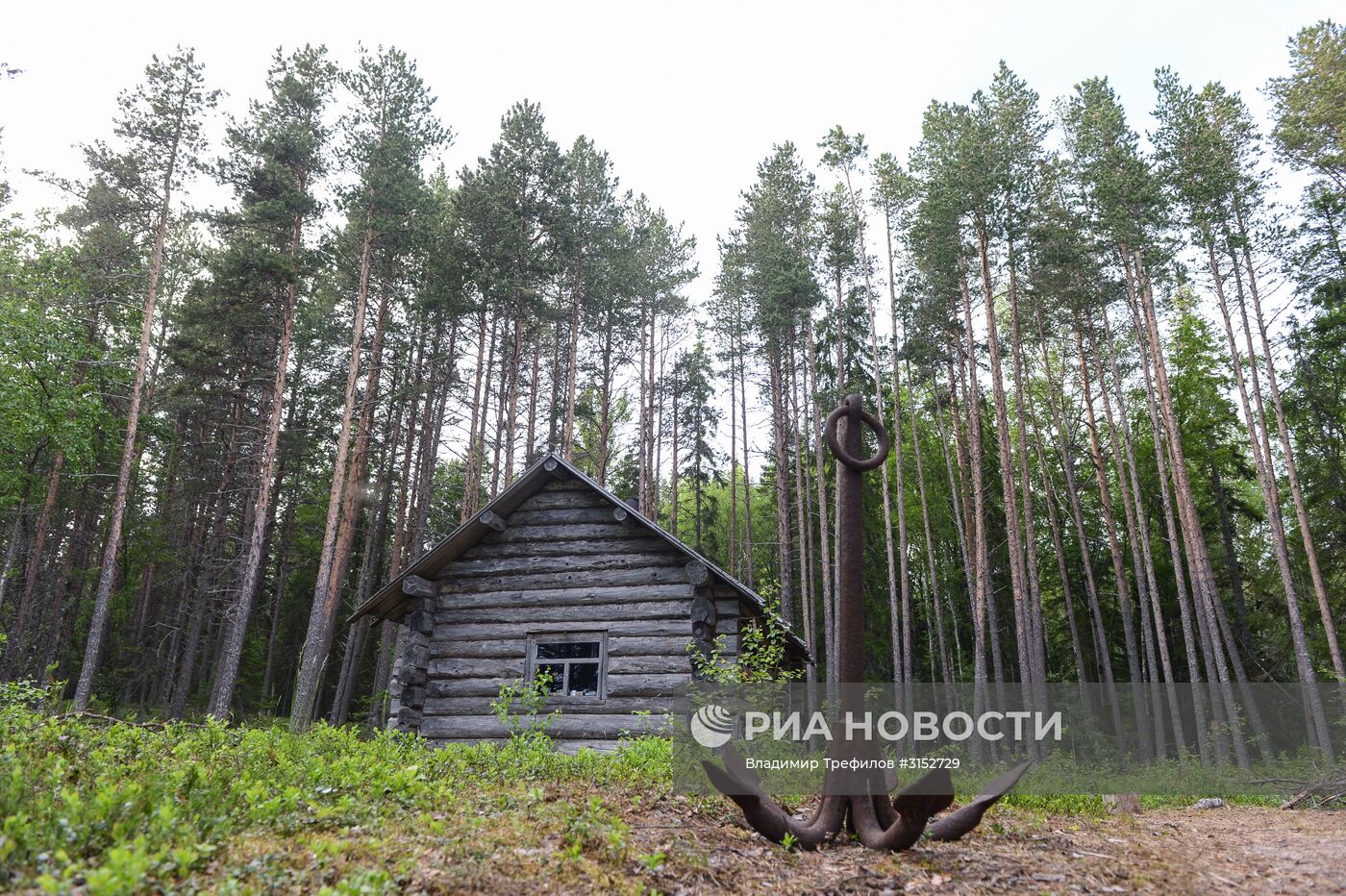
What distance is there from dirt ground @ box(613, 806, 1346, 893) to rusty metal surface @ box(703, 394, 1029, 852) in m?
0.17

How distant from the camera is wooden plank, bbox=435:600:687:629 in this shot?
38.4 feet

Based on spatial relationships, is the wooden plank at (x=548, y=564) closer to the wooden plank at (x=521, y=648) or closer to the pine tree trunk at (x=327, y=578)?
the wooden plank at (x=521, y=648)

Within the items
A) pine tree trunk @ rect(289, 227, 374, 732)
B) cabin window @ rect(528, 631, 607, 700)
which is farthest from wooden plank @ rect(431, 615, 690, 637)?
pine tree trunk @ rect(289, 227, 374, 732)

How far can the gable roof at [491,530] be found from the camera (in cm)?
1156

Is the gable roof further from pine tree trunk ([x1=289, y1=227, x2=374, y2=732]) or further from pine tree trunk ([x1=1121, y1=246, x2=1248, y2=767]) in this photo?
pine tree trunk ([x1=1121, y1=246, x2=1248, y2=767])

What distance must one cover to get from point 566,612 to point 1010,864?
316 inches

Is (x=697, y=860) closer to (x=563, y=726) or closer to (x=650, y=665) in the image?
(x=650, y=665)

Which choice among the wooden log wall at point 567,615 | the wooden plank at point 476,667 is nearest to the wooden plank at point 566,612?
the wooden log wall at point 567,615

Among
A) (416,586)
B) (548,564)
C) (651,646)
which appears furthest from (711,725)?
(416,586)

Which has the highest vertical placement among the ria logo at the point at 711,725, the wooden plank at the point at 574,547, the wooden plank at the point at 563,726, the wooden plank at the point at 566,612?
the wooden plank at the point at 574,547

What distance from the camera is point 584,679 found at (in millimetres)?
11844

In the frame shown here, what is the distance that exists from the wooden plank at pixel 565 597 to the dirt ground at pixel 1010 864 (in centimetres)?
578

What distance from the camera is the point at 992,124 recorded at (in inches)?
795

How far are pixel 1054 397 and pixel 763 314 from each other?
11.3m
